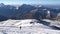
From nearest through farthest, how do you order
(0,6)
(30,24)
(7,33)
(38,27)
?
(7,33)
(38,27)
(30,24)
(0,6)

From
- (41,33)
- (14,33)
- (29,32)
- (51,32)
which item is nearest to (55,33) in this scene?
(51,32)

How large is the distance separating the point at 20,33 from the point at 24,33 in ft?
0.63

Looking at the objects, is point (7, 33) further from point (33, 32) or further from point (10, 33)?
point (33, 32)

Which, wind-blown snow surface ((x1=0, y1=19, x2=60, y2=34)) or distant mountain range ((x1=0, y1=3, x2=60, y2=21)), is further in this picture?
distant mountain range ((x1=0, y1=3, x2=60, y2=21))

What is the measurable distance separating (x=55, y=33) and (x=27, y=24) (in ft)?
7.99

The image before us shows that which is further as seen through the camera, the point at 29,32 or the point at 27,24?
the point at 27,24

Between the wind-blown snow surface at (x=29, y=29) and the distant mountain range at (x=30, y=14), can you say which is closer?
the wind-blown snow surface at (x=29, y=29)

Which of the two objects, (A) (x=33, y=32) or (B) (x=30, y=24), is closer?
(A) (x=33, y=32)

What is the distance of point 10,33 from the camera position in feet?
22.3

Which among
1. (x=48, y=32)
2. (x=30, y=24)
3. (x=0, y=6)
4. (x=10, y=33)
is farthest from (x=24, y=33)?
(x=0, y=6)

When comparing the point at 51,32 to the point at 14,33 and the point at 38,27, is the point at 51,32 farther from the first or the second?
the point at 14,33

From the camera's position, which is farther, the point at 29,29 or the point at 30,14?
the point at 30,14

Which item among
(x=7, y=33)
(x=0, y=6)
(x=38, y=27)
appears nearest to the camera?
(x=7, y=33)

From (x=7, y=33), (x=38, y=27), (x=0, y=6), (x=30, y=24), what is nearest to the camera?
(x=7, y=33)
